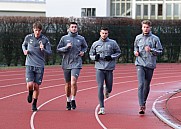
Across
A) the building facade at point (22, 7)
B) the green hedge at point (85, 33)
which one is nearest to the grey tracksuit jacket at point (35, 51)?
the green hedge at point (85, 33)

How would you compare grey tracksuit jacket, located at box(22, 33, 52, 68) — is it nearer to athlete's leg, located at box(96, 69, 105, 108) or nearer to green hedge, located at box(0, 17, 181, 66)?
athlete's leg, located at box(96, 69, 105, 108)

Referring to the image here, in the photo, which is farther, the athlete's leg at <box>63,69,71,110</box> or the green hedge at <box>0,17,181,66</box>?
the green hedge at <box>0,17,181,66</box>

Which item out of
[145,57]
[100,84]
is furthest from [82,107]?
[145,57]

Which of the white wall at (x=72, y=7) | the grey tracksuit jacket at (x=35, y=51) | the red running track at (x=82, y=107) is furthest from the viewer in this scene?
the white wall at (x=72, y=7)

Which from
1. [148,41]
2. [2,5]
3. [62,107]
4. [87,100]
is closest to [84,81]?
[87,100]

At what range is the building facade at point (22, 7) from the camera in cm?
6725

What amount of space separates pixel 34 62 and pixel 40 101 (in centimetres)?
221

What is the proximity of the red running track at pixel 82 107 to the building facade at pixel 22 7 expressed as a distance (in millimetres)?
47238

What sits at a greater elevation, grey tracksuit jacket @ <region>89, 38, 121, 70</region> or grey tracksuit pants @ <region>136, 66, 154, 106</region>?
grey tracksuit jacket @ <region>89, 38, 121, 70</region>

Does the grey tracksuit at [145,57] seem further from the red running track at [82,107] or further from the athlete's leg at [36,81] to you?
the athlete's leg at [36,81]

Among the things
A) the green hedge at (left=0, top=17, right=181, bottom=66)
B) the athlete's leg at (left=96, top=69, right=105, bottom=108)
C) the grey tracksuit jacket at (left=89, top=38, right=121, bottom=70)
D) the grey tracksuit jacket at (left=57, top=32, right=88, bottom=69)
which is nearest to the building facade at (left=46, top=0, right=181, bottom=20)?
the green hedge at (left=0, top=17, right=181, bottom=66)

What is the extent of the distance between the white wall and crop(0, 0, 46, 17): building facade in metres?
3.28

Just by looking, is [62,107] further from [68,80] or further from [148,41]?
[148,41]

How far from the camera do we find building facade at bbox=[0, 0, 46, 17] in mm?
67250
